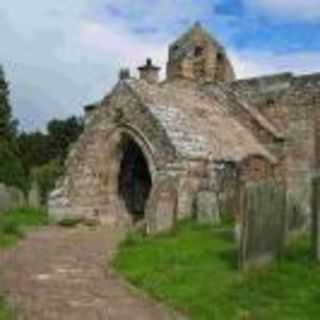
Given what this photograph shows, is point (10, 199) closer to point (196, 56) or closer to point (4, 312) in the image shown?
point (196, 56)

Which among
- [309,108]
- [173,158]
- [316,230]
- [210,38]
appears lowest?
[316,230]

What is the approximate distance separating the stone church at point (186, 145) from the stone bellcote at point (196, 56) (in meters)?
2.42

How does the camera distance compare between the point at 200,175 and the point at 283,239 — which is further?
the point at 200,175

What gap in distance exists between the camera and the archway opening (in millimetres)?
30297

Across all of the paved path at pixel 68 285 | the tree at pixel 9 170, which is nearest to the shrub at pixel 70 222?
the paved path at pixel 68 285

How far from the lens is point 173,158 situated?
2667 centimetres

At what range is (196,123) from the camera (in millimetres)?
29219

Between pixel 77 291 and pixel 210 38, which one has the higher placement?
pixel 210 38

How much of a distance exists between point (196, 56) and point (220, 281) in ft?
77.9

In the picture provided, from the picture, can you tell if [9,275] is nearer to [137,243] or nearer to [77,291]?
[77,291]

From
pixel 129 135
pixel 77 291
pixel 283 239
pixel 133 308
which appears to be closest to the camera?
pixel 133 308

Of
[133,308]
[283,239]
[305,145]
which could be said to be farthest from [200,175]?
[133,308]

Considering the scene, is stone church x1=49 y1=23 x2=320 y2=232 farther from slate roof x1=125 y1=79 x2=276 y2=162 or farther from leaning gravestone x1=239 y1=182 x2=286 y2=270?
leaning gravestone x1=239 y1=182 x2=286 y2=270

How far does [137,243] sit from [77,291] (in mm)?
6369
